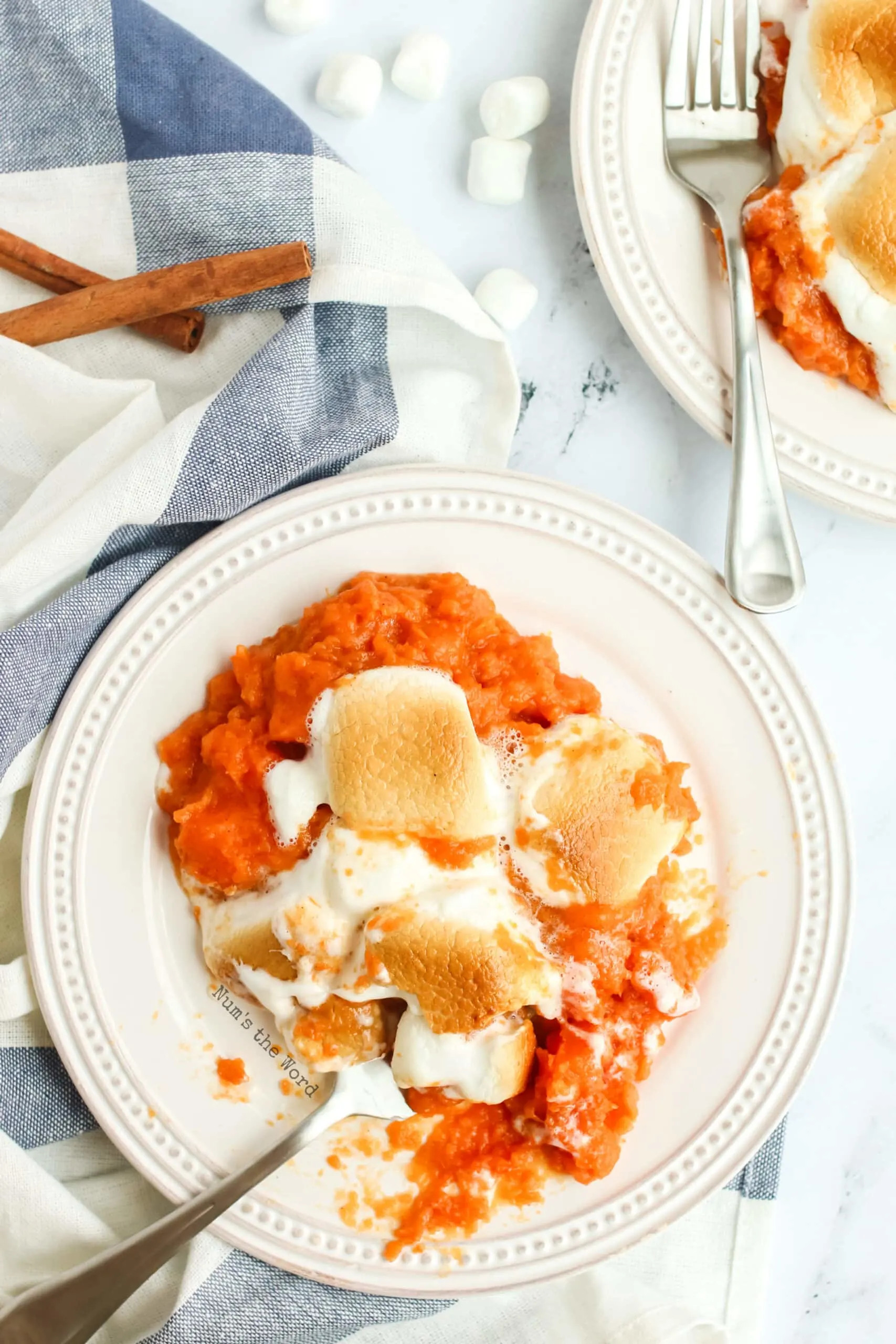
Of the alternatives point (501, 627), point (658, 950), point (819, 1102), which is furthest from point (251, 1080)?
point (819, 1102)

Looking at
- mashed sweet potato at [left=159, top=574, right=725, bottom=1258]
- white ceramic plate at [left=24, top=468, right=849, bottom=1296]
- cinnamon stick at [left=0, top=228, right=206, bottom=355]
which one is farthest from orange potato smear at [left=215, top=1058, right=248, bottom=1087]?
cinnamon stick at [left=0, top=228, right=206, bottom=355]

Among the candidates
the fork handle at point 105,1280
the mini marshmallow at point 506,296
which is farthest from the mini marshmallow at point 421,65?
the fork handle at point 105,1280

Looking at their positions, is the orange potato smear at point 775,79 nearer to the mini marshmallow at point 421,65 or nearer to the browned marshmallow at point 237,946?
the mini marshmallow at point 421,65

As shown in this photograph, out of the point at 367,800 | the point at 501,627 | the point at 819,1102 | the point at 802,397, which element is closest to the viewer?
the point at 367,800

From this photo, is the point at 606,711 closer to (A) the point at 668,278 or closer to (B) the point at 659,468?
(B) the point at 659,468

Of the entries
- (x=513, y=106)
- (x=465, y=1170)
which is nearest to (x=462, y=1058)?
(x=465, y=1170)

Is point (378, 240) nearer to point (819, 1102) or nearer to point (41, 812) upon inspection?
point (41, 812)
